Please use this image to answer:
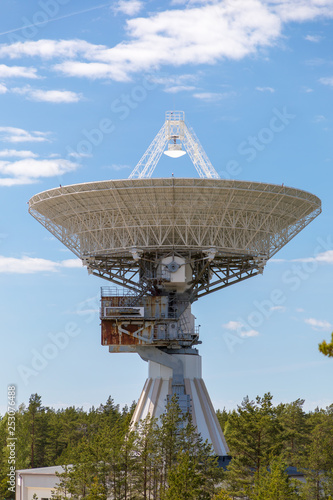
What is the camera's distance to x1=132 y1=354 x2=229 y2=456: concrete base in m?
54.2

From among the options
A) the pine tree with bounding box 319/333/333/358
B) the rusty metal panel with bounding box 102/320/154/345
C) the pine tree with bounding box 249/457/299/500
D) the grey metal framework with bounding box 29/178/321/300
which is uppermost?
the grey metal framework with bounding box 29/178/321/300

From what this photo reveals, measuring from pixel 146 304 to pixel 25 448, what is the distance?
29273 millimetres

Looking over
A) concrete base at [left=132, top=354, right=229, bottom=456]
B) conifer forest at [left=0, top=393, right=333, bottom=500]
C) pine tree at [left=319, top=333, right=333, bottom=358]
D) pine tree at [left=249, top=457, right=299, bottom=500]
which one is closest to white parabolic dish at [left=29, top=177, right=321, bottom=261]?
concrete base at [left=132, top=354, right=229, bottom=456]

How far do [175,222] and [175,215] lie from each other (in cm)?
57

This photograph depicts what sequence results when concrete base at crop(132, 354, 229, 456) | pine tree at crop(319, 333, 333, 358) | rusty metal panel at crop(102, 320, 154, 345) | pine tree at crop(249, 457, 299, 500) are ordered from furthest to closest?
concrete base at crop(132, 354, 229, 456) → rusty metal panel at crop(102, 320, 154, 345) → pine tree at crop(249, 457, 299, 500) → pine tree at crop(319, 333, 333, 358)

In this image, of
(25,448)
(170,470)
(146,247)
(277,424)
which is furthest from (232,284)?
(25,448)

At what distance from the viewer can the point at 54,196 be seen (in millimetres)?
53625

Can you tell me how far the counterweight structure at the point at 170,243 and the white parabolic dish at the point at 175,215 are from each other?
66mm

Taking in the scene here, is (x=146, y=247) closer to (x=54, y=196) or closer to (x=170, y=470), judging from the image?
(x=54, y=196)

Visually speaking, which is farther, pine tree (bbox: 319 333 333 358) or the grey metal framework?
the grey metal framework

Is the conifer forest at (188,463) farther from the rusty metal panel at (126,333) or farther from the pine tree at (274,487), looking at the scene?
the rusty metal panel at (126,333)

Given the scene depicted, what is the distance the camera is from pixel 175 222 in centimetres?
5172

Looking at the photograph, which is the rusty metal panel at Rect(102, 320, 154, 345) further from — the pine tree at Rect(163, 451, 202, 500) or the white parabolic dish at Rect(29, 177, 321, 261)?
the pine tree at Rect(163, 451, 202, 500)

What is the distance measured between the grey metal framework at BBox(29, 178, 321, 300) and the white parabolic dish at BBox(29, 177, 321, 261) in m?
0.06
